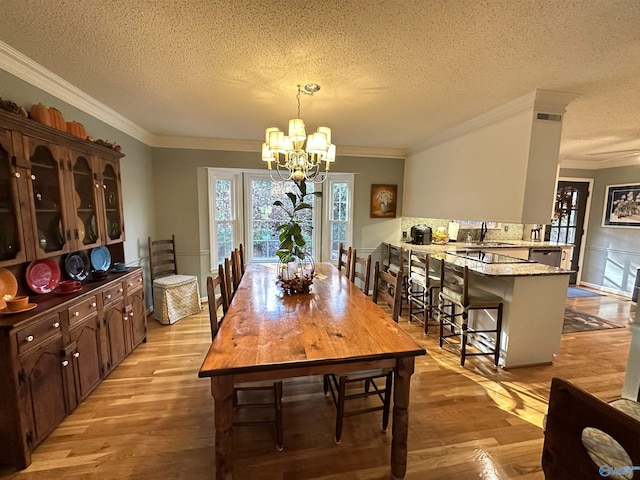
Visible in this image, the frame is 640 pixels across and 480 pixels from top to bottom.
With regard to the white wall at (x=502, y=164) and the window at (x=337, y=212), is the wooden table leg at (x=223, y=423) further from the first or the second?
the window at (x=337, y=212)

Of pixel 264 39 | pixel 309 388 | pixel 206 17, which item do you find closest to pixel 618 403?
pixel 309 388

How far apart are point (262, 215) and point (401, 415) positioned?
3.71 meters

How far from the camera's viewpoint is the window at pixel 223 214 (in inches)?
169

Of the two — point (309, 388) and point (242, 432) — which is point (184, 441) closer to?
point (242, 432)

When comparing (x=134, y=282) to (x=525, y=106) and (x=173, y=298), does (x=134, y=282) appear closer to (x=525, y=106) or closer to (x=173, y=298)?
(x=173, y=298)

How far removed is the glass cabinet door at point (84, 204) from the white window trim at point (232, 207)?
178cm

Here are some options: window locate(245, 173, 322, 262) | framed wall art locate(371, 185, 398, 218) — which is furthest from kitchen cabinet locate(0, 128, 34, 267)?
framed wall art locate(371, 185, 398, 218)

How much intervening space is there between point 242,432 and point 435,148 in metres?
3.87

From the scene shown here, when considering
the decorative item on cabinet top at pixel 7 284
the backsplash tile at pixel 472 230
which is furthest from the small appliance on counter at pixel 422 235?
the decorative item on cabinet top at pixel 7 284

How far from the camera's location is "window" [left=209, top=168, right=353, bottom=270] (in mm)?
4410

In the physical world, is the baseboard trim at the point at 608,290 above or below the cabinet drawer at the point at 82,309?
below

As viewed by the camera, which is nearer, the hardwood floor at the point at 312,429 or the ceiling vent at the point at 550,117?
the hardwood floor at the point at 312,429

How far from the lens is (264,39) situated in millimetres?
1662

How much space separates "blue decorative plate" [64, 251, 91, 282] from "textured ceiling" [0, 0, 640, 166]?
1428mm
